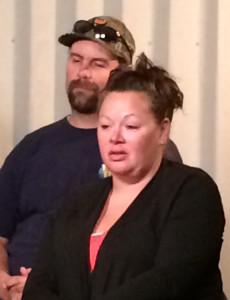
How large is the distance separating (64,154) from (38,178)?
0.33ft

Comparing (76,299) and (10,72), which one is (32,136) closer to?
(10,72)

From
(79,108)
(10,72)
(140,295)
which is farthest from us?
(10,72)

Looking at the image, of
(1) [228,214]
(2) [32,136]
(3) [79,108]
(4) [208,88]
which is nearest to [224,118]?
(4) [208,88]

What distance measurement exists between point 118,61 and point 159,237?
78 centimetres

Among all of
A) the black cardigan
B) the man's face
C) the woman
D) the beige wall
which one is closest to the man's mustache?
the man's face

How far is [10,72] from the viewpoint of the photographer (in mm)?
2137

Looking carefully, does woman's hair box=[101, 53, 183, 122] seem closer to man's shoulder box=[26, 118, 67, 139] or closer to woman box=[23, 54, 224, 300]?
woman box=[23, 54, 224, 300]

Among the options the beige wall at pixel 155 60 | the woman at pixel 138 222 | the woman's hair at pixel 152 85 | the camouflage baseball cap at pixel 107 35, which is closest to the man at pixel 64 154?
the camouflage baseball cap at pixel 107 35

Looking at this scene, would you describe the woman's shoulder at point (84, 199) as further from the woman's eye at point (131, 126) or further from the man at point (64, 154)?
the man at point (64, 154)

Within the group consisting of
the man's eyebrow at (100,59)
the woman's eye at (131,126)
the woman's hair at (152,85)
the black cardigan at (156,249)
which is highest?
the man's eyebrow at (100,59)

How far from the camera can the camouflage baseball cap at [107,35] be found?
1.81m

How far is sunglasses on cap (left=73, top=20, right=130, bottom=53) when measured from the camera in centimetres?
181

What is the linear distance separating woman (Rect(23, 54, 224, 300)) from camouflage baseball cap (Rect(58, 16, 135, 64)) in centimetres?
48

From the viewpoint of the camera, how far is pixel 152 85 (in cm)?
129
